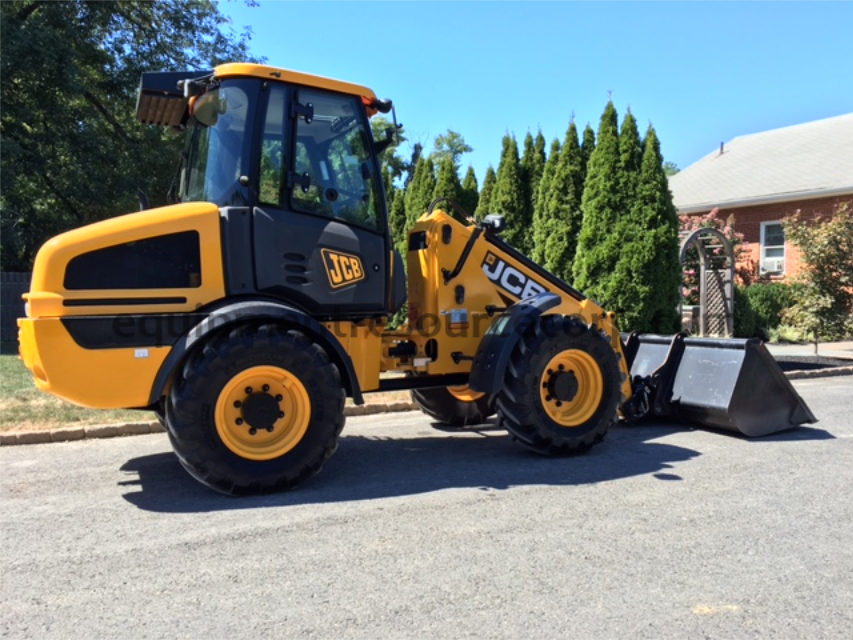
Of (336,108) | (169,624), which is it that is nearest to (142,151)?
(336,108)

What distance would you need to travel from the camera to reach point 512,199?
639 inches

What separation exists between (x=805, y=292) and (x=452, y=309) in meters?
10.5

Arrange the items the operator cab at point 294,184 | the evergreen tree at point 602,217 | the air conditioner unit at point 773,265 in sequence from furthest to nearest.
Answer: the air conditioner unit at point 773,265 < the evergreen tree at point 602,217 < the operator cab at point 294,184

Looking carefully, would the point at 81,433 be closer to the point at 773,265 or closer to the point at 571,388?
the point at 571,388

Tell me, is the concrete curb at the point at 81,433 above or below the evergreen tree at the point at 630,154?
below

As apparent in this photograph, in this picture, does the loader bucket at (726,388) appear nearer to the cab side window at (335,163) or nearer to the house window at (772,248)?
the cab side window at (335,163)

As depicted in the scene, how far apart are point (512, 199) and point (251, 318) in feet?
38.4

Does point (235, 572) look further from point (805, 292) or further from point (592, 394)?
point (805, 292)

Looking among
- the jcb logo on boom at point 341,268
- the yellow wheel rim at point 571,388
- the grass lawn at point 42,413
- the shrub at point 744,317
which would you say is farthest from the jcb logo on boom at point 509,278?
the shrub at point 744,317

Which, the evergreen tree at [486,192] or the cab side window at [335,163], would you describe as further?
the evergreen tree at [486,192]

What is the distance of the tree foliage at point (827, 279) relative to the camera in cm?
1416

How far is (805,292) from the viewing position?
14461 millimetres

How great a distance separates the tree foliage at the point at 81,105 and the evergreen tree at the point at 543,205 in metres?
9.66

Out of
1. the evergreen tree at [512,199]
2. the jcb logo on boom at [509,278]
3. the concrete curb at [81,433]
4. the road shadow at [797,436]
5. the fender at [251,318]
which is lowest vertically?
the concrete curb at [81,433]
